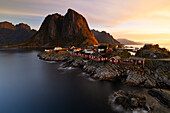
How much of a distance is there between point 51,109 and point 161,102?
28.0 meters

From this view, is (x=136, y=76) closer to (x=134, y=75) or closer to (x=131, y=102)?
(x=134, y=75)

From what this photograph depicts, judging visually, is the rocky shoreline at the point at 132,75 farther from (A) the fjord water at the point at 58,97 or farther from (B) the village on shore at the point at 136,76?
(A) the fjord water at the point at 58,97

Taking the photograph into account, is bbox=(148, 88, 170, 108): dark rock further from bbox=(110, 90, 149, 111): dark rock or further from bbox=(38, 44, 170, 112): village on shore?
bbox=(110, 90, 149, 111): dark rock

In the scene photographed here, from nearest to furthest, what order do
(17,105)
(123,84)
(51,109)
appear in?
(51,109)
(17,105)
(123,84)

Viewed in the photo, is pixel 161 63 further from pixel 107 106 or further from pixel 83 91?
pixel 83 91

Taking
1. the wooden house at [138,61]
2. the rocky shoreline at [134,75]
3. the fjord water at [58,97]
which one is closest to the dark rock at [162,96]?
the rocky shoreline at [134,75]

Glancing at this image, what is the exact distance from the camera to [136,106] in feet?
68.4

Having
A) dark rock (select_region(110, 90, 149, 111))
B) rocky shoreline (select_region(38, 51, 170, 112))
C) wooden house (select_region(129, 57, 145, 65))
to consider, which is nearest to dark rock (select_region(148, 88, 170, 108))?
rocky shoreline (select_region(38, 51, 170, 112))

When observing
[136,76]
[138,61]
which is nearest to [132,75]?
[136,76]

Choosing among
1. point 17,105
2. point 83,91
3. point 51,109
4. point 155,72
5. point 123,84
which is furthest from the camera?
point 155,72

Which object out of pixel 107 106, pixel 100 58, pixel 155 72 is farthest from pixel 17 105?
pixel 155 72

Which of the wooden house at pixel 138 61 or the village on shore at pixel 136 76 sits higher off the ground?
the wooden house at pixel 138 61

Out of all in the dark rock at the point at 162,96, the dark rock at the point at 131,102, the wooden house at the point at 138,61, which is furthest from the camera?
the wooden house at the point at 138,61

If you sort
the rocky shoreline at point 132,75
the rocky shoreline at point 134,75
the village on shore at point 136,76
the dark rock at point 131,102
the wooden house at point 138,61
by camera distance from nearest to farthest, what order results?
the dark rock at point 131,102
the village on shore at point 136,76
the rocky shoreline at point 134,75
the rocky shoreline at point 132,75
the wooden house at point 138,61
